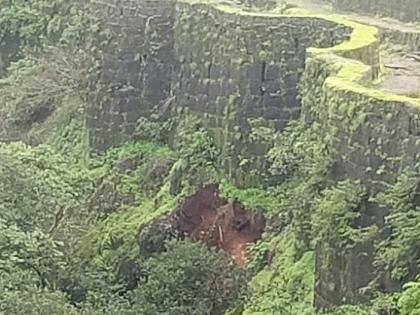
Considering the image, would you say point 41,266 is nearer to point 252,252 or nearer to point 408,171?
point 252,252

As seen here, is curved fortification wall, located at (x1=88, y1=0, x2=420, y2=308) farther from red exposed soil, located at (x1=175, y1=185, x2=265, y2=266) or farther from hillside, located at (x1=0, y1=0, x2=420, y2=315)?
red exposed soil, located at (x1=175, y1=185, x2=265, y2=266)

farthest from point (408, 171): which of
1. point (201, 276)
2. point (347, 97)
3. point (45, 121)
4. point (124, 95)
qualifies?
point (45, 121)

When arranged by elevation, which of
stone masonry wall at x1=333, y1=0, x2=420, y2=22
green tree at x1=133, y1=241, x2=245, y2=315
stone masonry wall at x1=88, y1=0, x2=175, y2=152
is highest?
stone masonry wall at x1=333, y1=0, x2=420, y2=22

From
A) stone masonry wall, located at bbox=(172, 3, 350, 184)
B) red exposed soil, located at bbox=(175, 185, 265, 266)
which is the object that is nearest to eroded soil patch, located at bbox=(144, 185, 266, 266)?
red exposed soil, located at bbox=(175, 185, 265, 266)

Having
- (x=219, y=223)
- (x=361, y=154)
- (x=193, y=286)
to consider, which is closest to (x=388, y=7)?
(x=219, y=223)

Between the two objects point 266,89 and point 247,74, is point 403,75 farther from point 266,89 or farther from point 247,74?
point 247,74

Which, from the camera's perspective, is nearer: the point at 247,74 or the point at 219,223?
the point at 247,74
